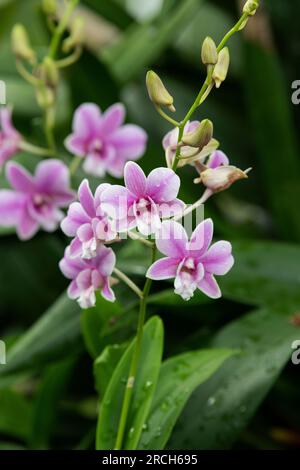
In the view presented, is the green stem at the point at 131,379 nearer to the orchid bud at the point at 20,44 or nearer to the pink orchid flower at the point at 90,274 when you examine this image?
the pink orchid flower at the point at 90,274

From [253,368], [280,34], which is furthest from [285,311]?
[280,34]

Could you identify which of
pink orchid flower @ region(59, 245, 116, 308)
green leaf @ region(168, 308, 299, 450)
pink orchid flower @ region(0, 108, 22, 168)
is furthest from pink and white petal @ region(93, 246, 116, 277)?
pink orchid flower @ region(0, 108, 22, 168)

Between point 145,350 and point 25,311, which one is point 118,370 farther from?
point 25,311

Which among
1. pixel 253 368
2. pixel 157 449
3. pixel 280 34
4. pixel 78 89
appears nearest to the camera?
pixel 157 449

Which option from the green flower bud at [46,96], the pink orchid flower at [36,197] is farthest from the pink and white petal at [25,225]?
the green flower bud at [46,96]

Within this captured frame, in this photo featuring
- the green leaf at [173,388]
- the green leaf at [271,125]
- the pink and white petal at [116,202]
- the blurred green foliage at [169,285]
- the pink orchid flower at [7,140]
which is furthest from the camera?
the green leaf at [271,125]

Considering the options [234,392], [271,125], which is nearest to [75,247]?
[234,392]

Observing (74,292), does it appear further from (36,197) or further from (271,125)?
(271,125)

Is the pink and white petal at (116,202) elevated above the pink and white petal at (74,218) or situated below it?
above
